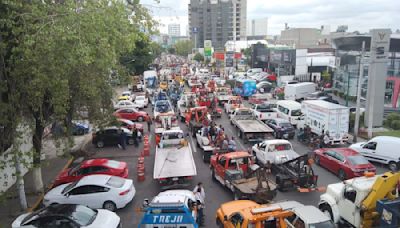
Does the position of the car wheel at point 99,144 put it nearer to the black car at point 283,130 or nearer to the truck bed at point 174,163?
the truck bed at point 174,163

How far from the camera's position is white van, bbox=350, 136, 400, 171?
17797mm

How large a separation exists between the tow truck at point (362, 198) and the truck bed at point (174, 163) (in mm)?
5801

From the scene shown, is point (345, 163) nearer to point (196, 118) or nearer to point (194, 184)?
point (194, 184)

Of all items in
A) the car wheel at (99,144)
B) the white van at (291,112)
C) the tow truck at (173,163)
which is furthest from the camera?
the white van at (291,112)

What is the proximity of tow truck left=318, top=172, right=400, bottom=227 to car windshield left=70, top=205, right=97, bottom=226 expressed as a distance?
762 centimetres

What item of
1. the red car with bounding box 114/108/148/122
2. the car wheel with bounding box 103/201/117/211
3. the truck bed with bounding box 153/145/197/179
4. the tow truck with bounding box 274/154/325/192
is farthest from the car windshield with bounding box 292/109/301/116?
the car wheel with bounding box 103/201/117/211

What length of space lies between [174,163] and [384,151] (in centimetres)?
1050

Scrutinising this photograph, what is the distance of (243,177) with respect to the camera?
14625 mm

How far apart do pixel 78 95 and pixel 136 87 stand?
36336 mm

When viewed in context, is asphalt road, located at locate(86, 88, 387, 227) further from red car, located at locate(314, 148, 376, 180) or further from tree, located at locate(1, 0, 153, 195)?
tree, located at locate(1, 0, 153, 195)

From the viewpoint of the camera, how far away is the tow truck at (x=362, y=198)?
10.7 meters

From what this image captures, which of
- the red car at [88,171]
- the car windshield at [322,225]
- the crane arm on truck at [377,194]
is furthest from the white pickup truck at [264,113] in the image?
the car windshield at [322,225]

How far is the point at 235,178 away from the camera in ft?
47.4

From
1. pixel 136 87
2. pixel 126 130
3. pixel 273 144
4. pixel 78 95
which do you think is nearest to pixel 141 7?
pixel 78 95
